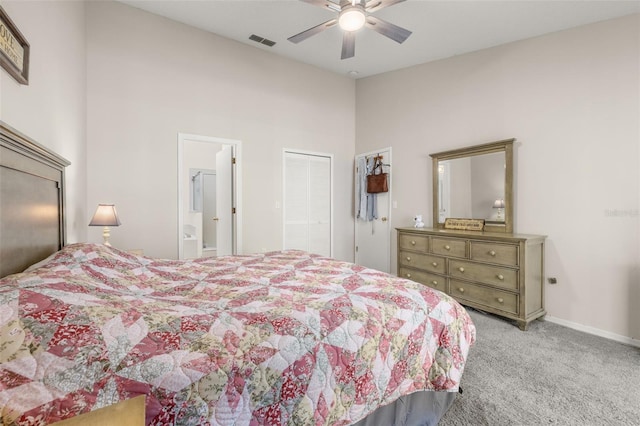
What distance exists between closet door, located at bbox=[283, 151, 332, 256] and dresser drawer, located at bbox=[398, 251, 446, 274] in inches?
58.5

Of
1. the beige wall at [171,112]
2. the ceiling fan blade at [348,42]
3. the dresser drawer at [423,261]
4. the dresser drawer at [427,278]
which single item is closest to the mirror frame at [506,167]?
the dresser drawer at [423,261]

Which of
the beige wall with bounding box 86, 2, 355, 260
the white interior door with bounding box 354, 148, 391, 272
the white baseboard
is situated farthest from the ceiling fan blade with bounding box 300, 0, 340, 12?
the white baseboard

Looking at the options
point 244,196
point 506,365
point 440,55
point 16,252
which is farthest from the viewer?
point 244,196

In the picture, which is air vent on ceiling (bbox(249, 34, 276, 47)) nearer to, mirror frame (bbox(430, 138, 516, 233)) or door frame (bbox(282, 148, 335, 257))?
door frame (bbox(282, 148, 335, 257))

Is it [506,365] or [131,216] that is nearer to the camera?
[506,365]

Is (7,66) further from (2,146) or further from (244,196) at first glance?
(244,196)

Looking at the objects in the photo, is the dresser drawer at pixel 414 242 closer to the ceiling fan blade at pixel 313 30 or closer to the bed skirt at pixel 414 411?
the bed skirt at pixel 414 411

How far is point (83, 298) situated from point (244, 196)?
3255mm

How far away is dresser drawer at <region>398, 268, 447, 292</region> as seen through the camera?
3.47m

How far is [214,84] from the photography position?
396 cm

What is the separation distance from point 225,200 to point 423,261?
2842mm

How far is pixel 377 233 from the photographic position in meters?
4.91

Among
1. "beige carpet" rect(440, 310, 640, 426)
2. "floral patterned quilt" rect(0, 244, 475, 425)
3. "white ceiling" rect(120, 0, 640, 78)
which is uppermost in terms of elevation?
"white ceiling" rect(120, 0, 640, 78)

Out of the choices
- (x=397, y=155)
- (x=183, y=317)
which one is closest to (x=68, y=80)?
(x=183, y=317)
